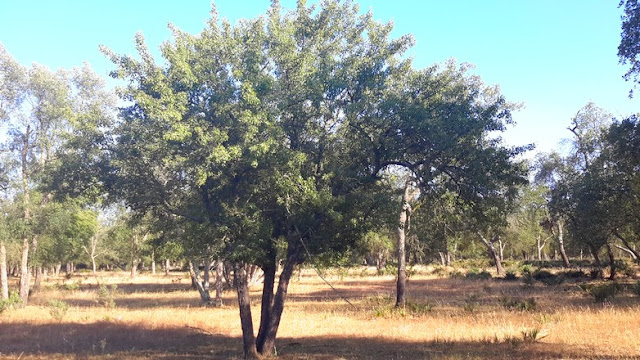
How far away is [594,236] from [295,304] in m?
19.1

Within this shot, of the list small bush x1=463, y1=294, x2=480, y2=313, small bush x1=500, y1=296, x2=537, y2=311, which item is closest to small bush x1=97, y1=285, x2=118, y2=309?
small bush x1=463, y1=294, x2=480, y2=313

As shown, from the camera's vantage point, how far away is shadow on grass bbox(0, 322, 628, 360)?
12.9 meters

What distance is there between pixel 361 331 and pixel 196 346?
596 cm

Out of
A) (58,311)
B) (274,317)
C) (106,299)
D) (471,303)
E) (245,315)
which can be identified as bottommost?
A: (471,303)

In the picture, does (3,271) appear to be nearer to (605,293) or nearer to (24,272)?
(24,272)

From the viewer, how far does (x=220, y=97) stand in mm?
12008

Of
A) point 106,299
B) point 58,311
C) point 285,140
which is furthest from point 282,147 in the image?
point 106,299

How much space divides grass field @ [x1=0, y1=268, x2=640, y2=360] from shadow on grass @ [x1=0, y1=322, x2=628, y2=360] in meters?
0.03

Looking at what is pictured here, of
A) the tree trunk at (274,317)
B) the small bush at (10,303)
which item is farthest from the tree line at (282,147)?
the small bush at (10,303)

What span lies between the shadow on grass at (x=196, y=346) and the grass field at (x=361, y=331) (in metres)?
0.03

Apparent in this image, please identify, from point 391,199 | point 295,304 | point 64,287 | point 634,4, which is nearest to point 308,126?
point 391,199

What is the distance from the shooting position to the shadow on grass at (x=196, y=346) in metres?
12.9

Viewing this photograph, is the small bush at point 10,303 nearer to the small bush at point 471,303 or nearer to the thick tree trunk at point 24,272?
the thick tree trunk at point 24,272

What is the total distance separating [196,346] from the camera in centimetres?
1638
